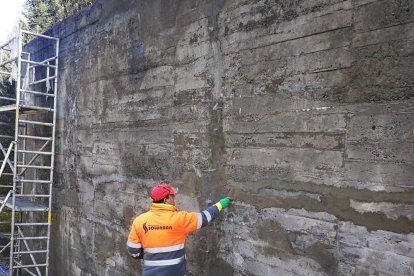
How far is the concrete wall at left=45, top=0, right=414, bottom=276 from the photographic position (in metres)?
2.75

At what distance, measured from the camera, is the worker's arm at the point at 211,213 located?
11.7 feet

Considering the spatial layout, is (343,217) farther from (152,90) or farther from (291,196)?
(152,90)

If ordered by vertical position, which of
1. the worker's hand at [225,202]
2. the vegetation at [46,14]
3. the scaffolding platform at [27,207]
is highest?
the vegetation at [46,14]

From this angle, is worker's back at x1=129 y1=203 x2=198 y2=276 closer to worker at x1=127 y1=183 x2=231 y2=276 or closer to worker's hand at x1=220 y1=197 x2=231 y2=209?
worker at x1=127 y1=183 x2=231 y2=276

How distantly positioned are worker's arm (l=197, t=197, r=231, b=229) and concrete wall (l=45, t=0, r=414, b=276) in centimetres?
15

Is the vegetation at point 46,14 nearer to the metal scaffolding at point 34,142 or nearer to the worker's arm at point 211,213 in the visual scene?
the metal scaffolding at point 34,142

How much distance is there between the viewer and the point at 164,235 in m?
3.49

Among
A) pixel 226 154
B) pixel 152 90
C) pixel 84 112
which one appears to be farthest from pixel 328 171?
pixel 84 112

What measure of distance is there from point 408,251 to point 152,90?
10.8 ft

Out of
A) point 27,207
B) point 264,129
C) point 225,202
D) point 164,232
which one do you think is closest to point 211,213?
point 225,202

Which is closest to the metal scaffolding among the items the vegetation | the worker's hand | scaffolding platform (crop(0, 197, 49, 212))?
scaffolding platform (crop(0, 197, 49, 212))

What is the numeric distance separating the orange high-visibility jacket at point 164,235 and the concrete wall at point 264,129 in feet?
1.73

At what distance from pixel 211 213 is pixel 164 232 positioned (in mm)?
451

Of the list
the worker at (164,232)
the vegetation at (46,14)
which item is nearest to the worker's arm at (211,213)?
the worker at (164,232)
